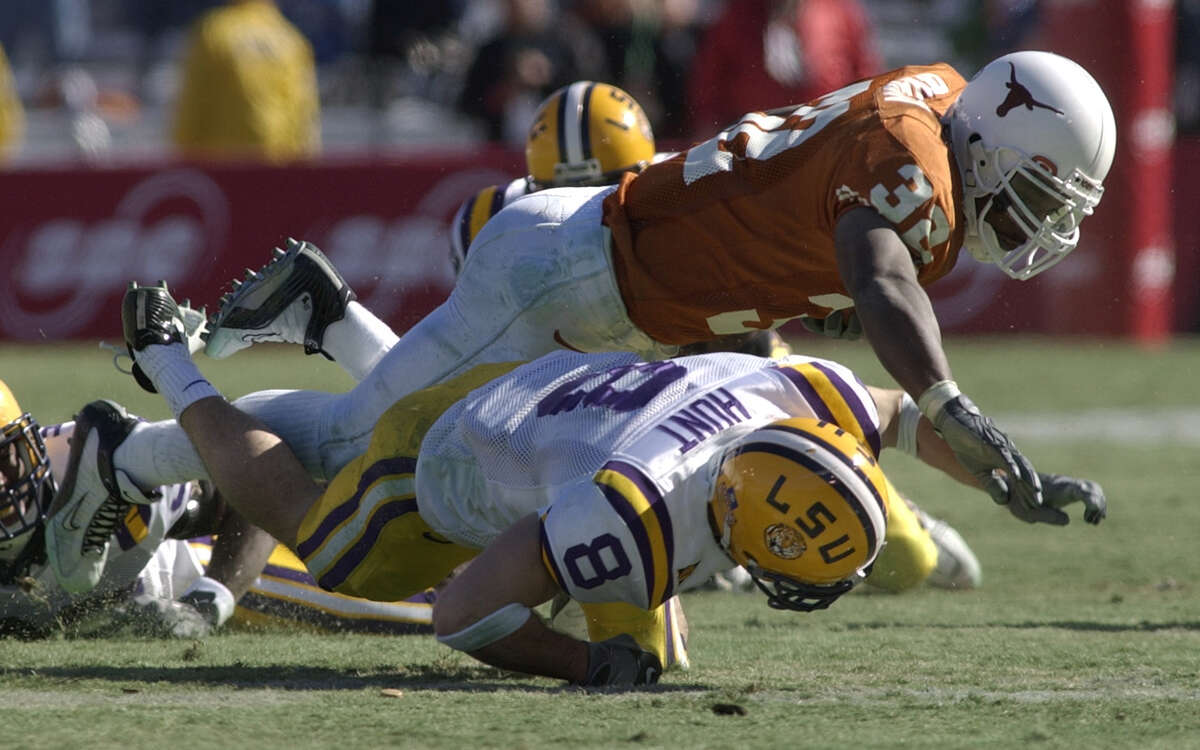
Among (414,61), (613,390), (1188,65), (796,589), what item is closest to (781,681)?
(796,589)

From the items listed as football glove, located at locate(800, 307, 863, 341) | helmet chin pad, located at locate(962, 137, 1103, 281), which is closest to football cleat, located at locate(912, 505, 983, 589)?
football glove, located at locate(800, 307, 863, 341)

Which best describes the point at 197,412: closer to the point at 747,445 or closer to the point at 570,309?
the point at 570,309

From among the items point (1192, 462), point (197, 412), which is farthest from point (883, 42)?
point (197, 412)

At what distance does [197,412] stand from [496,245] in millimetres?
980

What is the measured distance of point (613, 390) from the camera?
4020mm

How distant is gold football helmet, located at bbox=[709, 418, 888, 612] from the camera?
3592 mm

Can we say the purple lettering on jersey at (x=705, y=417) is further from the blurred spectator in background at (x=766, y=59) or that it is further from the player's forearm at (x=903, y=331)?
the blurred spectator in background at (x=766, y=59)

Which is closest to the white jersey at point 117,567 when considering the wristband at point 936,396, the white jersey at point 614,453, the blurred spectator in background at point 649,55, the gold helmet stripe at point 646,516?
the white jersey at point 614,453

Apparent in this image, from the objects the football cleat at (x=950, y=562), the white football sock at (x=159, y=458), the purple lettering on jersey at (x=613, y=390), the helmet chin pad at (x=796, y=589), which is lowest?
the football cleat at (x=950, y=562)

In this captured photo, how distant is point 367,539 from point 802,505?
110cm

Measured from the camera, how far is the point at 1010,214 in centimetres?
463

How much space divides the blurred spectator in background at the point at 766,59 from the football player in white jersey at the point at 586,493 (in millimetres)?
7393

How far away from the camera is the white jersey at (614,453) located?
12.2 feet

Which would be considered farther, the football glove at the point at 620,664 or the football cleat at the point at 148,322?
the football cleat at the point at 148,322
